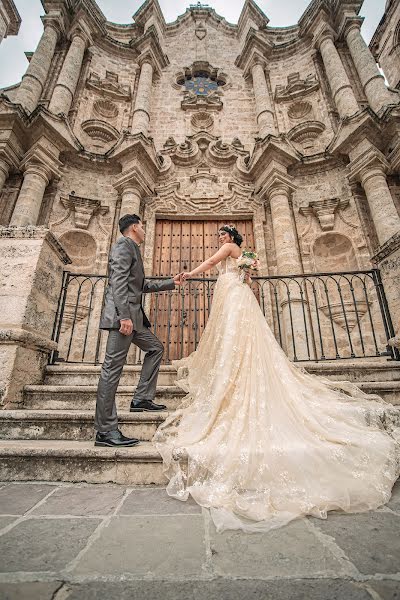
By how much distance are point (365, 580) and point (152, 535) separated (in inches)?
31.5

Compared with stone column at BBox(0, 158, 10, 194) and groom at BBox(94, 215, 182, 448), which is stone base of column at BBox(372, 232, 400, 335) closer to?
groom at BBox(94, 215, 182, 448)

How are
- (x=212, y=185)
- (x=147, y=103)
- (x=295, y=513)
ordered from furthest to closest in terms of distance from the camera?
(x=147, y=103) < (x=212, y=185) < (x=295, y=513)

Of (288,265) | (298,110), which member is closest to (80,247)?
(288,265)

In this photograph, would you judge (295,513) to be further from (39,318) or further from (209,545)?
(39,318)

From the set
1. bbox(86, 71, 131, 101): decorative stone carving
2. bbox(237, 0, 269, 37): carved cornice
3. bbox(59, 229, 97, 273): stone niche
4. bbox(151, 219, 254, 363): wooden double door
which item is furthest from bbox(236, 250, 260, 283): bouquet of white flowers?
bbox(237, 0, 269, 37): carved cornice

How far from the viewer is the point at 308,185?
8.59m

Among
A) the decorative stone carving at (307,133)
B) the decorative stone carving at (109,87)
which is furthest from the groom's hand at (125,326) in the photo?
the decorative stone carving at (109,87)

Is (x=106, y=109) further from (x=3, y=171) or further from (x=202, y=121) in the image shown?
(x=3, y=171)

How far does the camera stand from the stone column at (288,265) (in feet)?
20.6

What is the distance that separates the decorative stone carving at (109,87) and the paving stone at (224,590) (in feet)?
42.5

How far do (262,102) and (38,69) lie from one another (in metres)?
7.31

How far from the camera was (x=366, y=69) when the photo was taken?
9.09m

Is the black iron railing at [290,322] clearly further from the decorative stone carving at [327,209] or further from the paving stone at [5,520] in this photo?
the paving stone at [5,520]

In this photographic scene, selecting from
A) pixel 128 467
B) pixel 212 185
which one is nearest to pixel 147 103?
pixel 212 185
